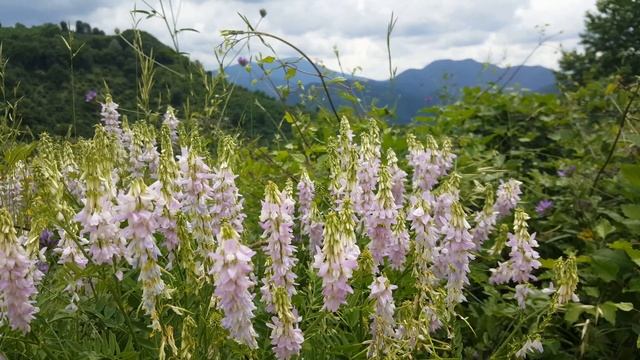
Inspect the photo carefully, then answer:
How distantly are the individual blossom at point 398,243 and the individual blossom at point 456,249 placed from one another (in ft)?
0.58

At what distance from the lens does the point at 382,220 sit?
8.43 ft

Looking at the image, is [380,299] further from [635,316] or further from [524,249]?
[635,316]

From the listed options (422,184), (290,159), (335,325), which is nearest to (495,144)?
(290,159)

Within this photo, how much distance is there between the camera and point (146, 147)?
339 cm

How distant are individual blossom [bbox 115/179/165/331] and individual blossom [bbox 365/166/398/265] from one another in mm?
985

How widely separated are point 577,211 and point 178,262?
3.09 m

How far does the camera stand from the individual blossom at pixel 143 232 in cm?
195

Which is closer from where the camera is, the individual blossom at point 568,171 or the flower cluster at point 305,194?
the flower cluster at point 305,194

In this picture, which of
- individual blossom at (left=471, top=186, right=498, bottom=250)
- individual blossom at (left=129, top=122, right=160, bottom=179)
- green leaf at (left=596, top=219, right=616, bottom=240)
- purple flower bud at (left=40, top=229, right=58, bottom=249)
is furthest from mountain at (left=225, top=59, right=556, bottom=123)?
green leaf at (left=596, top=219, right=616, bottom=240)

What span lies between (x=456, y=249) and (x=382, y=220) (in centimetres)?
37

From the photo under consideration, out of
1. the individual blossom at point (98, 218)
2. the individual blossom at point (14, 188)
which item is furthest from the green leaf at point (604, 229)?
the individual blossom at point (14, 188)

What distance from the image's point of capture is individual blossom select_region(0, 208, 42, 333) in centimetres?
194

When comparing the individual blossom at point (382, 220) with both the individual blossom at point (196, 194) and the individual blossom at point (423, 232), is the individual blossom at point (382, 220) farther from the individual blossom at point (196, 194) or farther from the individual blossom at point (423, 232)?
the individual blossom at point (196, 194)

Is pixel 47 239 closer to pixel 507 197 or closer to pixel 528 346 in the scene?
pixel 528 346
